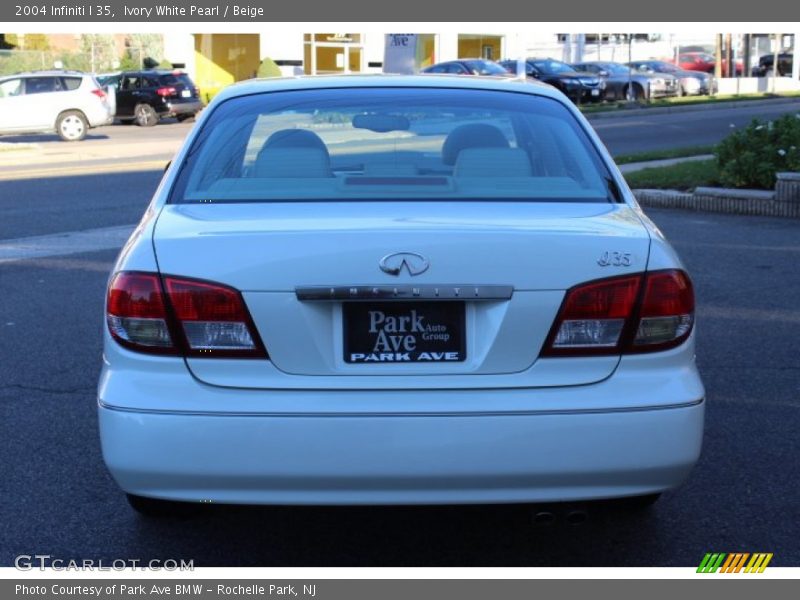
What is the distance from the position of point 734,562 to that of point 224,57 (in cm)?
5004

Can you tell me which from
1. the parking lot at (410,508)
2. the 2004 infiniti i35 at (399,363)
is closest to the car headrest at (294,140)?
the 2004 infiniti i35 at (399,363)

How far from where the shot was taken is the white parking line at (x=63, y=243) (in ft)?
36.8

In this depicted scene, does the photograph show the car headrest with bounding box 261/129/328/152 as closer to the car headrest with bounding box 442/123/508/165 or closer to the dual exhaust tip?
the car headrest with bounding box 442/123/508/165

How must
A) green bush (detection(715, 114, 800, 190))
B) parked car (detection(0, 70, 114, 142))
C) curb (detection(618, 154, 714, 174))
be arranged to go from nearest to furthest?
1. green bush (detection(715, 114, 800, 190))
2. curb (detection(618, 154, 714, 174))
3. parked car (detection(0, 70, 114, 142))

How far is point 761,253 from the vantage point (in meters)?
10.6

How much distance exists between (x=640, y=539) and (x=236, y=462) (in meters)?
1.66

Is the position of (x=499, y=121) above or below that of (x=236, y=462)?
above

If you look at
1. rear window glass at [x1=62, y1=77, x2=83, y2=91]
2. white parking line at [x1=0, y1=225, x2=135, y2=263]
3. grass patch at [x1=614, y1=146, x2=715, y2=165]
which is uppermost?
rear window glass at [x1=62, y1=77, x2=83, y2=91]

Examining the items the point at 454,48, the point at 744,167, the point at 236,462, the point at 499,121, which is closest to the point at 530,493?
the point at 236,462

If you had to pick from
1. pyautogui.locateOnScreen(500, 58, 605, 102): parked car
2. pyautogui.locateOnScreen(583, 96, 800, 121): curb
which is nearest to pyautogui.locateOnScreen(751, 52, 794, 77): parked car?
pyautogui.locateOnScreen(500, 58, 605, 102): parked car

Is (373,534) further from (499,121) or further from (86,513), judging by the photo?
(499,121)

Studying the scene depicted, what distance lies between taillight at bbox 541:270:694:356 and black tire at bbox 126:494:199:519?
1377 millimetres

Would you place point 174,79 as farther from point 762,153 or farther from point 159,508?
point 159,508

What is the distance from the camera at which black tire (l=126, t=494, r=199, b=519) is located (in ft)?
13.4
